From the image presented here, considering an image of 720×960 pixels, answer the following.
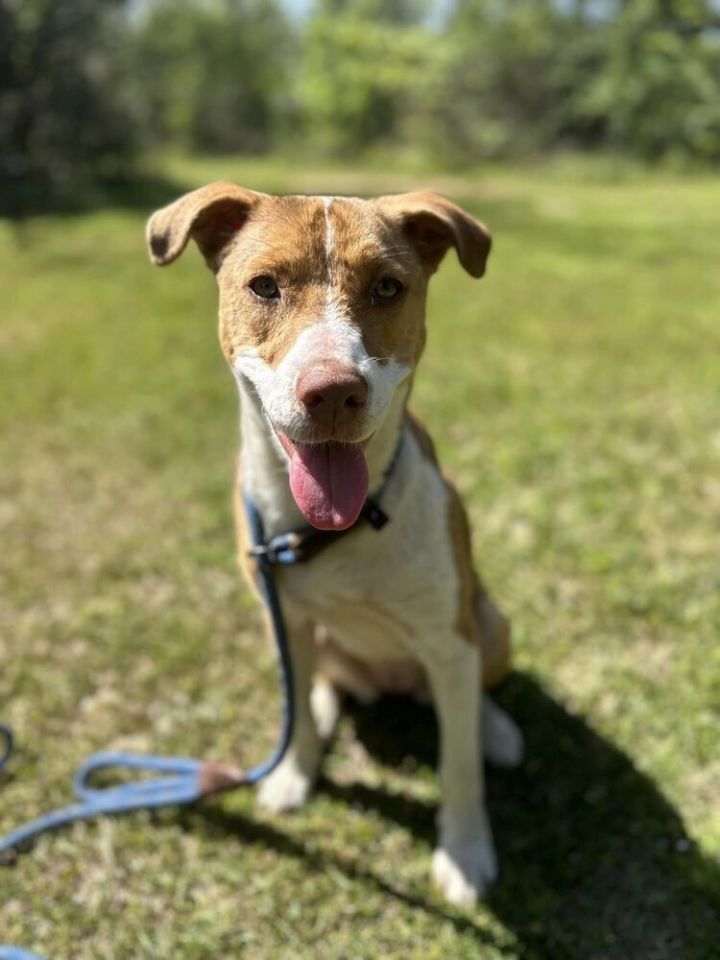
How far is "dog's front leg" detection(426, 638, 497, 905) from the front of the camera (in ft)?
8.87

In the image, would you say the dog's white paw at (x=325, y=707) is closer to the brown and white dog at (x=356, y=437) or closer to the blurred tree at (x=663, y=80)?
the brown and white dog at (x=356, y=437)

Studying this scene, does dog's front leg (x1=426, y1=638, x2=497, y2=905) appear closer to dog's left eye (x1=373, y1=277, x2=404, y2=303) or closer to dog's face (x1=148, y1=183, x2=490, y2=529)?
dog's face (x1=148, y1=183, x2=490, y2=529)

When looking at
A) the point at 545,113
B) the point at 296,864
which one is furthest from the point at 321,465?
the point at 545,113

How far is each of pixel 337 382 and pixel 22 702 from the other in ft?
8.55

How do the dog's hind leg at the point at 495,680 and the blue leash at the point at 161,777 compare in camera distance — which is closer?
the blue leash at the point at 161,777

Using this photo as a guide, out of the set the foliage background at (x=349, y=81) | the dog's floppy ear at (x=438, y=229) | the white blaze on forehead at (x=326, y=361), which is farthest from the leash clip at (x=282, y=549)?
the foliage background at (x=349, y=81)

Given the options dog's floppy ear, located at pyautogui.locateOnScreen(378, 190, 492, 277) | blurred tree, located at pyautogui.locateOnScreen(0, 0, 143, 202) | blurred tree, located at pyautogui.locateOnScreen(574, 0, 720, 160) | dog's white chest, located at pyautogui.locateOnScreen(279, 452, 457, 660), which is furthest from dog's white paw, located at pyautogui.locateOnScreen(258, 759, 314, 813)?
blurred tree, located at pyautogui.locateOnScreen(574, 0, 720, 160)

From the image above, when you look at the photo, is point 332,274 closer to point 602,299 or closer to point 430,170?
point 602,299

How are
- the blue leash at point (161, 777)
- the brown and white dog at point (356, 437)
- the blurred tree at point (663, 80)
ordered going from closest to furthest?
the brown and white dog at point (356, 437)
the blue leash at point (161, 777)
the blurred tree at point (663, 80)

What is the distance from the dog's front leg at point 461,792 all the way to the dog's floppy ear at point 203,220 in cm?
153

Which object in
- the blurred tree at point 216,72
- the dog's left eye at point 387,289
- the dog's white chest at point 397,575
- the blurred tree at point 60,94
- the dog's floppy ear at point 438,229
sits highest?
the dog's floppy ear at point 438,229

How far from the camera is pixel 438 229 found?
8.08 ft

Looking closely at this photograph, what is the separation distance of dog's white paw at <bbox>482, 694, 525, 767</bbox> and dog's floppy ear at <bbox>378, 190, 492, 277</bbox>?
1.80 metres

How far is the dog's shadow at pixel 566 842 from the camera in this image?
2680 mm
